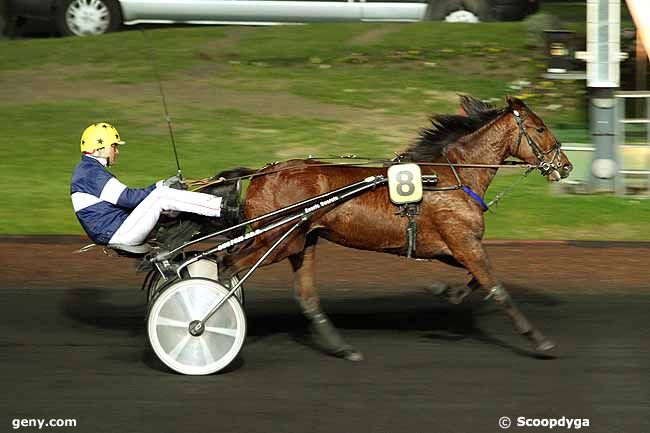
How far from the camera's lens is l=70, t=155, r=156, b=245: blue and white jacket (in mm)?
7453

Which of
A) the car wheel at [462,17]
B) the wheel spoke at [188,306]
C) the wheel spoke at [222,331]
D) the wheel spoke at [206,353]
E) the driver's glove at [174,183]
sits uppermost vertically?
the car wheel at [462,17]

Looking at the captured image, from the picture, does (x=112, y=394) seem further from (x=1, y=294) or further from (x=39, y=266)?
(x=39, y=266)

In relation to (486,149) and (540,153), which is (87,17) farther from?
(540,153)

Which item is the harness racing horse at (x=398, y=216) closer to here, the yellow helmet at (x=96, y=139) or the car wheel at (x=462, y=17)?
the yellow helmet at (x=96, y=139)

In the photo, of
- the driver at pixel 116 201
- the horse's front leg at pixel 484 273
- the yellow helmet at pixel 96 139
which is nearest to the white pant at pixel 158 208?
the driver at pixel 116 201

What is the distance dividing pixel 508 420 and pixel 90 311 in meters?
3.70

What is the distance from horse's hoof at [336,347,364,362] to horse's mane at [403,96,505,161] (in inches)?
52.6

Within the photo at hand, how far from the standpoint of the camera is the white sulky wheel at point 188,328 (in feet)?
23.5

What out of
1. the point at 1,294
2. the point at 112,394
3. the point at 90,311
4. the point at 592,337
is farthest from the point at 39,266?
the point at 592,337

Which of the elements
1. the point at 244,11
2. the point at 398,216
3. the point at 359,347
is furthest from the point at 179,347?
the point at 244,11

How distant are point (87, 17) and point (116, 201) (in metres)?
11.2

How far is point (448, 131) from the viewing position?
8.05 metres

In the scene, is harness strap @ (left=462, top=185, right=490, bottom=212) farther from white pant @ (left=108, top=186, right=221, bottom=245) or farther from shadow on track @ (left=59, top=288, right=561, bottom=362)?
white pant @ (left=108, top=186, right=221, bottom=245)

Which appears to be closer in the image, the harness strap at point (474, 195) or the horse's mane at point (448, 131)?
the harness strap at point (474, 195)
